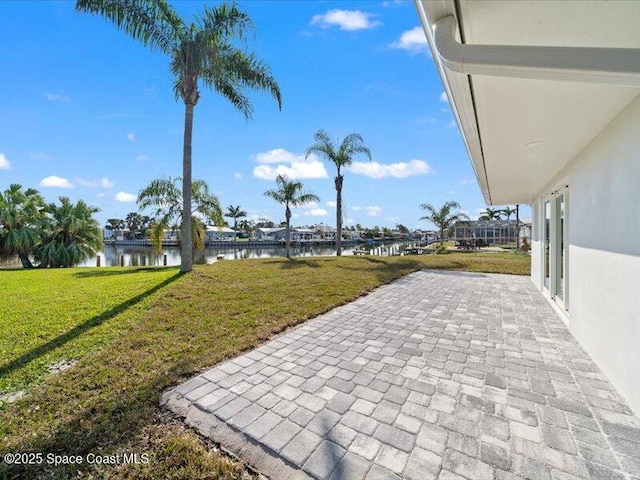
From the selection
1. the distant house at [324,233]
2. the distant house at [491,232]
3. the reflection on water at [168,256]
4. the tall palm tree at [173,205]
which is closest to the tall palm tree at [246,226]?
the distant house at [324,233]

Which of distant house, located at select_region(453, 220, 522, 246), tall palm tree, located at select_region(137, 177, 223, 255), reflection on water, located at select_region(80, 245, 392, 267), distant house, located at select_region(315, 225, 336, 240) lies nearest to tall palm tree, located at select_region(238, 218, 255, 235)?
distant house, located at select_region(315, 225, 336, 240)

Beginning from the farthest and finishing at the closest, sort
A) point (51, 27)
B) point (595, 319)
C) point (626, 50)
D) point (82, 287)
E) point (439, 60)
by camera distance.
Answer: point (82, 287) < point (51, 27) < point (595, 319) < point (439, 60) < point (626, 50)

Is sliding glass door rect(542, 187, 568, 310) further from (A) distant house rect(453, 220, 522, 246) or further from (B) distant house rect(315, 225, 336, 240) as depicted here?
(B) distant house rect(315, 225, 336, 240)

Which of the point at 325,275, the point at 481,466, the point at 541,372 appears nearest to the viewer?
the point at 481,466

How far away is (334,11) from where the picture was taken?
4.32 meters

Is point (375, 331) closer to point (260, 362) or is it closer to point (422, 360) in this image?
point (422, 360)

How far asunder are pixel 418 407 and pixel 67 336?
4.48m

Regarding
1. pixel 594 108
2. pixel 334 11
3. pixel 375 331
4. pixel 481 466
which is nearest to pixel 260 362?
pixel 375 331

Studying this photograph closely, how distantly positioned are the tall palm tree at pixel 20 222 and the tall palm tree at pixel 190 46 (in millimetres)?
11504

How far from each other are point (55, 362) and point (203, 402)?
205 cm

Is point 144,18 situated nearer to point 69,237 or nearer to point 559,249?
point 559,249

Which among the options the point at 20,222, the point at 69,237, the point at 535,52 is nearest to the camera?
the point at 535,52

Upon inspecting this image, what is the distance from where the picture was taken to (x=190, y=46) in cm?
755

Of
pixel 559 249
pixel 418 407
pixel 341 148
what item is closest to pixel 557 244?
pixel 559 249
